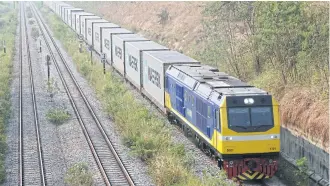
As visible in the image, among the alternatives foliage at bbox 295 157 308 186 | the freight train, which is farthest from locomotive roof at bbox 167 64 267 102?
foliage at bbox 295 157 308 186

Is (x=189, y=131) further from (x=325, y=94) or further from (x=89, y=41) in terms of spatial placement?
(x=89, y=41)

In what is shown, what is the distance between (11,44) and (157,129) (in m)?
37.2

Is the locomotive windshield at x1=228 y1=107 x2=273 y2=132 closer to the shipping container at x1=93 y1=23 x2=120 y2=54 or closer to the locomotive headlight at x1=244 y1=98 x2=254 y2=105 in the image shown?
the locomotive headlight at x1=244 y1=98 x2=254 y2=105

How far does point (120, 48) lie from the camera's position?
35.7m

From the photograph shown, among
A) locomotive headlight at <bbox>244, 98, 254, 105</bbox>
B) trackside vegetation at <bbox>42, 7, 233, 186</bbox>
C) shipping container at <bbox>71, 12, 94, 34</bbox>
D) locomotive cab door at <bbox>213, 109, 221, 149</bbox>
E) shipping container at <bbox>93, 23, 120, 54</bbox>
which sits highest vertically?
shipping container at <bbox>71, 12, 94, 34</bbox>

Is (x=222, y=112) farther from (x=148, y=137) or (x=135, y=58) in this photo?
(x=135, y=58)

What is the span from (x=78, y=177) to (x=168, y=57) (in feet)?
35.2

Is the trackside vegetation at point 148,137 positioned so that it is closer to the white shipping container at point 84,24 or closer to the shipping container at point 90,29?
the shipping container at point 90,29

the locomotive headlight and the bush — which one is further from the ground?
the locomotive headlight

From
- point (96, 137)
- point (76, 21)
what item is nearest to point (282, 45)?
point (96, 137)

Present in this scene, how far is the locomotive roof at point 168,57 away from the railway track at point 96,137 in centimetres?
410

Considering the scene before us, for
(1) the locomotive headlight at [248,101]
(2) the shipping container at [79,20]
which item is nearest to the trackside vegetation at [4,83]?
(2) the shipping container at [79,20]

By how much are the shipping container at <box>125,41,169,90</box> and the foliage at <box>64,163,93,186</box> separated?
39.5 feet

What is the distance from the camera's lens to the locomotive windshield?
57.9ft
